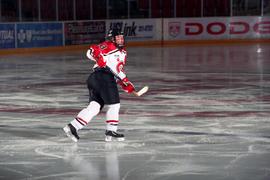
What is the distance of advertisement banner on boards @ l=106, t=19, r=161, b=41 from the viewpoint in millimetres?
27469

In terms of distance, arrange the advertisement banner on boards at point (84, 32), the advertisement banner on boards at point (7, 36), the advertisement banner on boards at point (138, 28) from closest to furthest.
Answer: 1. the advertisement banner on boards at point (7, 36)
2. the advertisement banner on boards at point (84, 32)
3. the advertisement banner on boards at point (138, 28)

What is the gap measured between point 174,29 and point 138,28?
1591 mm

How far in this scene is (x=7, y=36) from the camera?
2311 cm

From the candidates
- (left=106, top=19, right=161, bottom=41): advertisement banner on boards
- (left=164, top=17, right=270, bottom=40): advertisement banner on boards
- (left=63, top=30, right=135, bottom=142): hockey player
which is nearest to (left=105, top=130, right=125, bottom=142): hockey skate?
(left=63, top=30, right=135, bottom=142): hockey player

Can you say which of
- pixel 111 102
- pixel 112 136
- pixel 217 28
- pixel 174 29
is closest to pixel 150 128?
pixel 112 136

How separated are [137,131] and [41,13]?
20.2 metres

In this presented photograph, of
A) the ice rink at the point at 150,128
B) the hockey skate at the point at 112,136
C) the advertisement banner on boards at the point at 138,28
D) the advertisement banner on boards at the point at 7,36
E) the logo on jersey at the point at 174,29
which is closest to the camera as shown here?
the ice rink at the point at 150,128

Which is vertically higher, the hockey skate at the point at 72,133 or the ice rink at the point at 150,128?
the hockey skate at the point at 72,133

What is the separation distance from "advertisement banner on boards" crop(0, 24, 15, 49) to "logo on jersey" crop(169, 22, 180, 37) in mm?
7445

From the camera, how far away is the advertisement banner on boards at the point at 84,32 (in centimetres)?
2545

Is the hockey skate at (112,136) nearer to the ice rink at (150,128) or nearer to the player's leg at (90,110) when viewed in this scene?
the ice rink at (150,128)

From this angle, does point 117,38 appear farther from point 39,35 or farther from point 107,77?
point 39,35

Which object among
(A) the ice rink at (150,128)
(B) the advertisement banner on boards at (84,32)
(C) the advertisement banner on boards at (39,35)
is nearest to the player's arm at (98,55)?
(A) the ice rink at (150,128)

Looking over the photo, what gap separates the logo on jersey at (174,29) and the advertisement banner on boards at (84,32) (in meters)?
2.92
